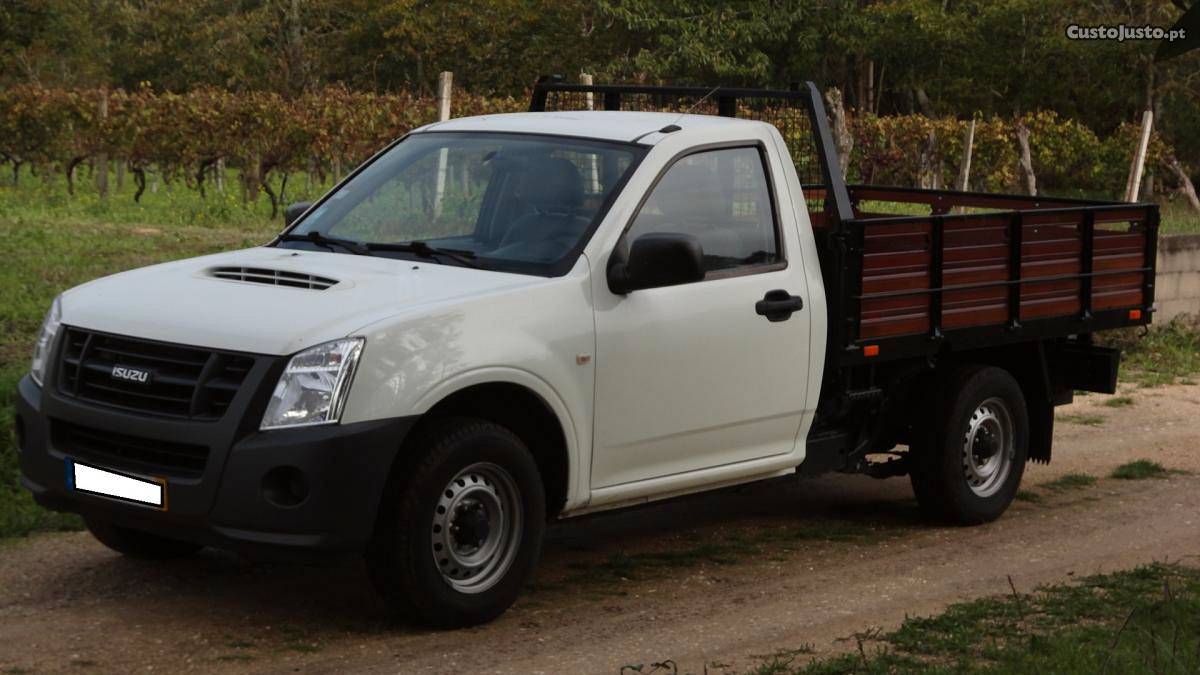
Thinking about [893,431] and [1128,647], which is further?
[893,431]

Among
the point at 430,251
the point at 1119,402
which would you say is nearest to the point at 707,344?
the point at 430,251

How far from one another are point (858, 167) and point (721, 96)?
60.3 ft

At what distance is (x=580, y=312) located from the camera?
6699mm

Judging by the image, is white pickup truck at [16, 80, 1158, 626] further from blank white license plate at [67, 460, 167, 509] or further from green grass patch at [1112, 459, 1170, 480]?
green grass patch at [1112, 459, 1170, 480]

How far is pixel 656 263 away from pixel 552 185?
0.70 meters

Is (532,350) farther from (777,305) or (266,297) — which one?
(777,305)

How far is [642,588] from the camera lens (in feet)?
24.1

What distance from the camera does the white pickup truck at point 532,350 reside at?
6023 millimetres

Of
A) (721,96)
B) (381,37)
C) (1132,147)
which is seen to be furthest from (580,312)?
(381,37)

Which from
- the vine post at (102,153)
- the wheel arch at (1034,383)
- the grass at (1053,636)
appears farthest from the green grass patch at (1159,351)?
the vine post at (102,153)

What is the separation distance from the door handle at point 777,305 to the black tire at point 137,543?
248 cm

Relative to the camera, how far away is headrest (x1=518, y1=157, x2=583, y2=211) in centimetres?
712

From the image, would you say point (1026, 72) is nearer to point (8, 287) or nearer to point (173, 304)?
point (8, 287)

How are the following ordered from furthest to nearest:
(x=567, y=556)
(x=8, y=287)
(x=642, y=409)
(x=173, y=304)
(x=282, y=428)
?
1. (x=8, y=287)
2. (x=567, y=556)
3. (x=642, y=409)
4. (x=173, y=304)
5. (x=282, y=428)
